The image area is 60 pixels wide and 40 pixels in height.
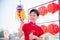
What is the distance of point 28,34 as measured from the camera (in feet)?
4.63

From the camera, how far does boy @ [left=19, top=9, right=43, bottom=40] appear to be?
4.36ft

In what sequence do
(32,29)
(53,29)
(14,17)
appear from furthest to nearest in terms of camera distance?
(14,17), (32,29), (53,29)

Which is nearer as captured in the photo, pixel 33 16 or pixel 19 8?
pixel 33 16

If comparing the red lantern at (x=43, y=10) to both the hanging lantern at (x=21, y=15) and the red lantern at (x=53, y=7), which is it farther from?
the hanging lantern at (x=21, y=15)

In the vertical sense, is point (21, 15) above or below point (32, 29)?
above

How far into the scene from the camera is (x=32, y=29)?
137cm

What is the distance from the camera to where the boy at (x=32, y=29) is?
1.33 metres

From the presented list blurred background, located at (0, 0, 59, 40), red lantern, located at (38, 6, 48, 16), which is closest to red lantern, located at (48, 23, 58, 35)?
blurred background, located at (0, 0, 59, 40)

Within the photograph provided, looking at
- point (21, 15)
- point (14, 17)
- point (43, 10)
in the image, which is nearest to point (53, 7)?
point (43, 10)

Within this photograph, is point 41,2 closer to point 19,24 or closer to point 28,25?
point 28,25

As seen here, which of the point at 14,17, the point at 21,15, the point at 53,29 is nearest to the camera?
the point at 53,29

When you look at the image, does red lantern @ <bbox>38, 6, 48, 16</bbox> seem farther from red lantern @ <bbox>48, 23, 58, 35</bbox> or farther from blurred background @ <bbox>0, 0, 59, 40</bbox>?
red lantern @ <bbox>48, 23, 58, 35</bbox>

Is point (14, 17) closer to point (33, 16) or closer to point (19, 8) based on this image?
point (19, 8)

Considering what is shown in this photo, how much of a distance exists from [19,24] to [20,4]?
0.73 feet
